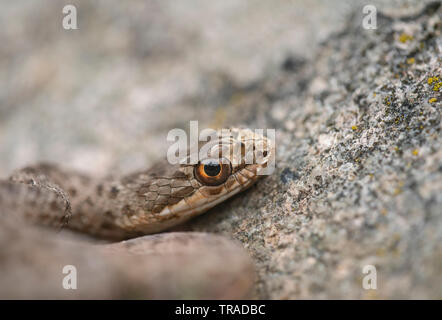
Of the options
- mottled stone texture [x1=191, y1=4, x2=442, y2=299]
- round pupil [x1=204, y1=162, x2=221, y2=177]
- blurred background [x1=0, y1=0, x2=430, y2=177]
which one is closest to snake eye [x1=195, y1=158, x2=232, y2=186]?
round pupil [x1=204, y1=162, x2=221, y2=177]

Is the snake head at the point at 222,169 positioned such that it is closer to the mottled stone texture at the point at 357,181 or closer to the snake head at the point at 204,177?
the snake head at the point at 204,177

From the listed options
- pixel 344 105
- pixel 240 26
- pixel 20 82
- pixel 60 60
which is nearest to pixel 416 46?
pixel 344 105

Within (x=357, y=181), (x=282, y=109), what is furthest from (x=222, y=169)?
(x=282, y=109)

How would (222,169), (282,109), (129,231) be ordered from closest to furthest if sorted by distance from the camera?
(222,169) → (129,231) → (282,109)

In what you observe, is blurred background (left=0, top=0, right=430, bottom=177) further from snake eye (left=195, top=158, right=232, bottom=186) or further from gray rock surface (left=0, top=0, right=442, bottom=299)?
snake eye (left=195, top=158, right=232, bottom=186)

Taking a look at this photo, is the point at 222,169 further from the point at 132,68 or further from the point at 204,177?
→ the point at 132,68

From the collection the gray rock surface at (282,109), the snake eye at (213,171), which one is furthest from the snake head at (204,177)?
the gray rock surface at (282,109)

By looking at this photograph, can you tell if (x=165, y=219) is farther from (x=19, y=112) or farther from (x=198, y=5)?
(x=198, y=5)
